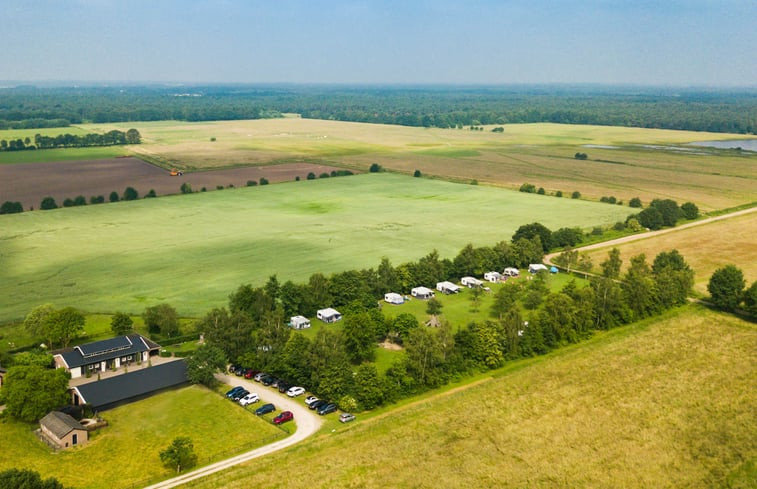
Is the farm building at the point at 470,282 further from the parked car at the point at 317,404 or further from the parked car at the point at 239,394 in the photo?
the parked car at the point at 239,394

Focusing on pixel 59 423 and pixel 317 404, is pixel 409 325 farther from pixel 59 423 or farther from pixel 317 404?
pixel 59 423

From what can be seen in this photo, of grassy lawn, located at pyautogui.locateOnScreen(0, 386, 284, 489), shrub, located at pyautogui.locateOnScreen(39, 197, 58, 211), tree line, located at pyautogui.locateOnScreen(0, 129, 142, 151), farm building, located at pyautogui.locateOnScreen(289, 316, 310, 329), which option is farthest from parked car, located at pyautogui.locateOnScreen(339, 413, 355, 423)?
tree line, located at pyautogui.locateOnScreen(0, 129, 142, 151)

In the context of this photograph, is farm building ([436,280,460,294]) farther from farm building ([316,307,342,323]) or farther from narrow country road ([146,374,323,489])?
narrow country road ([146,374,323,489])

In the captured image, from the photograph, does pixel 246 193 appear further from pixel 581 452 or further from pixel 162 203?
pixel 581 452

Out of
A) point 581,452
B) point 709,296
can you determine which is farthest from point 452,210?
point 581,452

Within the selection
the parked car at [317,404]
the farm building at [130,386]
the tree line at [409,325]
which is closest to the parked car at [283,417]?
the parked car at [317,404]

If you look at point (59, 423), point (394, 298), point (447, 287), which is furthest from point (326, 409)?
point (447, 287)
